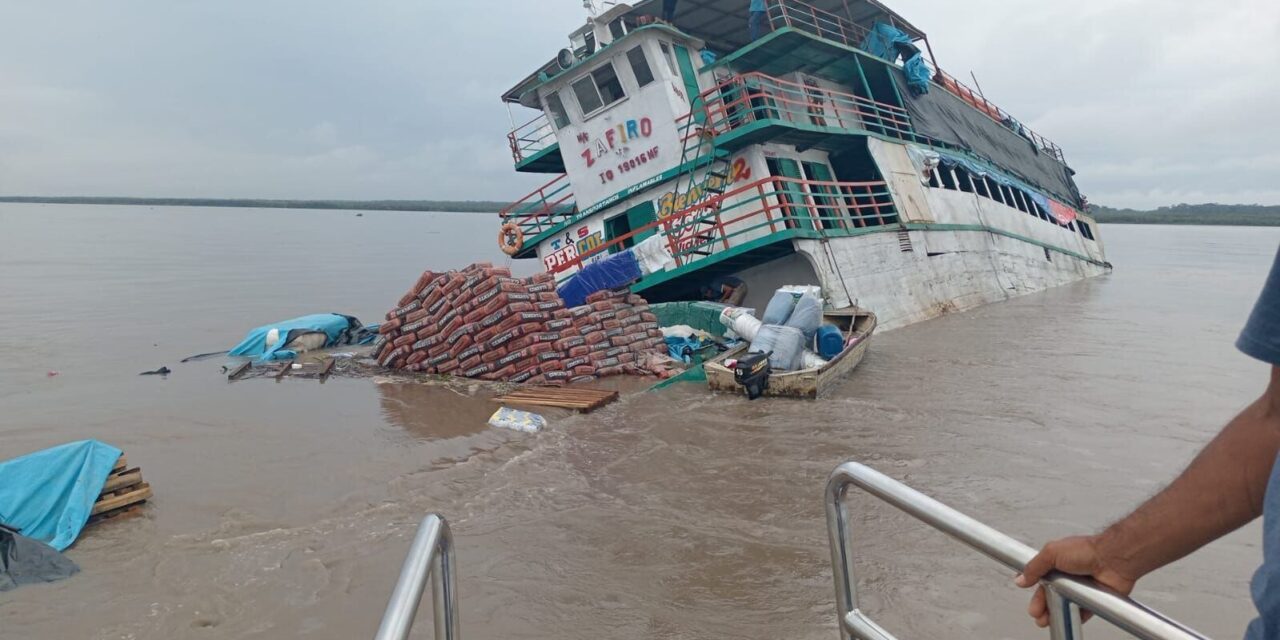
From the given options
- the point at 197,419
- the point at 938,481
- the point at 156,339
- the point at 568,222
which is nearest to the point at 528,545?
the point at 938,481

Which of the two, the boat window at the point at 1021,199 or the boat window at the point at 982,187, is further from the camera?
the boat window at the point at 1021,199

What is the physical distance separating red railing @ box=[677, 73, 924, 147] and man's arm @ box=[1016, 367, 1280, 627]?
11136mm

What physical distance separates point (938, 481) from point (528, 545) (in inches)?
138

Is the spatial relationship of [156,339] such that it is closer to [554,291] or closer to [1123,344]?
[554,291]

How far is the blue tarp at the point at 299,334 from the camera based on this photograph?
12.9 metres

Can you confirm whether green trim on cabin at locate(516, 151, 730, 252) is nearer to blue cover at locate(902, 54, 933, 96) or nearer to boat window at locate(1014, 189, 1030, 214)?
blue cover at locate(902, 54, 933, 96)

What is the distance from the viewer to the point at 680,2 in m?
14.9

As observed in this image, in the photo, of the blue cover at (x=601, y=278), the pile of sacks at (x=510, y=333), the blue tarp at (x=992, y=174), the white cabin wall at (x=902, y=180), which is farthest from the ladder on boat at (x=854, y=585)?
the blue tarp at (x=992, y=174)

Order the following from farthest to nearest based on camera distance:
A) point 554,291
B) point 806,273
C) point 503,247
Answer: point 503,247 → point 806,273 → point 554,291

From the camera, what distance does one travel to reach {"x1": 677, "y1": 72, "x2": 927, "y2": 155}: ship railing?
13.1 metres

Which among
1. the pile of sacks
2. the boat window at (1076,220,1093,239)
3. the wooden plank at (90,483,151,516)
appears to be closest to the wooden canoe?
the pile of sacks

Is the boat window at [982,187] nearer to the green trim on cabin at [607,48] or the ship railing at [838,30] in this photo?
the ship railing at [838,30]

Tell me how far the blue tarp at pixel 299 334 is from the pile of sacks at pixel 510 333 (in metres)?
3.07

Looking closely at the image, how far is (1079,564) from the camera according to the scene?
4.71ft
